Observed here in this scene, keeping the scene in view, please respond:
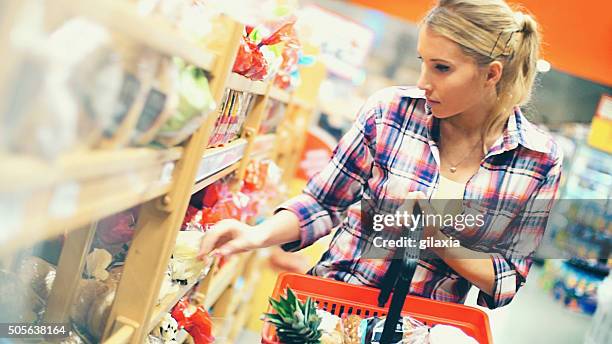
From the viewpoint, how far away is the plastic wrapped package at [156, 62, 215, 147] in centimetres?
113

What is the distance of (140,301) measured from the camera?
1.47m

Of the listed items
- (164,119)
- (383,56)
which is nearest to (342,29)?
(383,56)

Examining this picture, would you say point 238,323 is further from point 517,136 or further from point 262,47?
point 517,136

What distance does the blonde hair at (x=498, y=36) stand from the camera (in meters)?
1.53

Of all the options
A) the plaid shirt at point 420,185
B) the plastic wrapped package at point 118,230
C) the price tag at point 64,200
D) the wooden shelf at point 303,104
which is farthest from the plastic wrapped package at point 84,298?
the wooden shelf at point 303,104

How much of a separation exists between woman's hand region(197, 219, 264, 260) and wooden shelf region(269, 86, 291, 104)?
43.0 inches

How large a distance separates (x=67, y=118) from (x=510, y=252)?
1.22m

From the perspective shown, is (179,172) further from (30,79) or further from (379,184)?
(30,79)

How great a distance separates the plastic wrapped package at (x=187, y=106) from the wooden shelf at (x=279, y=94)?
4.36 ft

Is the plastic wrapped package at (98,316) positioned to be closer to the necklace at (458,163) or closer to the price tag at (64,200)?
the price tag at (64,200)

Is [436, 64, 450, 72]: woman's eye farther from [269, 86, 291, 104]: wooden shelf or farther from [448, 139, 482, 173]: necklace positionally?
[269, 86, 291, 104]: wooden shelf

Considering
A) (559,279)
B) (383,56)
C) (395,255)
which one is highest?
(383,56)

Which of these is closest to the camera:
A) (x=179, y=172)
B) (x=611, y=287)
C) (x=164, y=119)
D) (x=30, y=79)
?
(x=30, y=79)

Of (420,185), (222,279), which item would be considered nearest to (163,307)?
(420,185)
